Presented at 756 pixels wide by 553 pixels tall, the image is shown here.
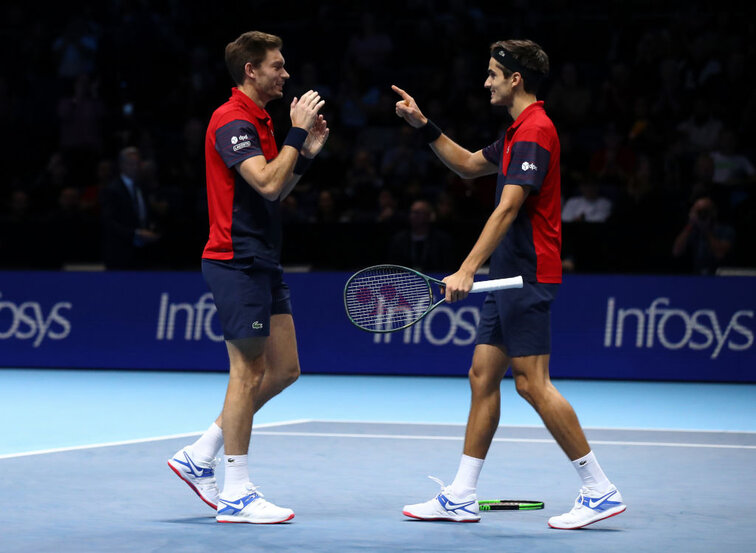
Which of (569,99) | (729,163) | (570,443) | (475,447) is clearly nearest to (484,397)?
(475,447)

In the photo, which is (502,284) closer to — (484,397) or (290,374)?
(484,397)

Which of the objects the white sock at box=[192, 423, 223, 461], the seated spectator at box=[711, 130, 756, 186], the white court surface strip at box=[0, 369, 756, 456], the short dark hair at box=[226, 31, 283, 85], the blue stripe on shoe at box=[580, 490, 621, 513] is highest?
the seated spectator at box=[711, 130, 756, 186]

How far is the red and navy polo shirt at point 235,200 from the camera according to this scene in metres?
5.73

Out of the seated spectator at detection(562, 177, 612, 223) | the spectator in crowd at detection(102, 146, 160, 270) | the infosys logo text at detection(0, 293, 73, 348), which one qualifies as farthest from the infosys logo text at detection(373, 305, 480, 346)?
the infosys logo text at detection(0, 293, 73, 348)

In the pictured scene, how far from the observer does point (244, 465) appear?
5.71m

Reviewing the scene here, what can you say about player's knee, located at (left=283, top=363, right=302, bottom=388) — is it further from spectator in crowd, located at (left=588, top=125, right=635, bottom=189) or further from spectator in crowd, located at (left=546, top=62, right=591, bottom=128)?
spectator in crowd, located at (left=546, top=62, right=591, bottom=128)

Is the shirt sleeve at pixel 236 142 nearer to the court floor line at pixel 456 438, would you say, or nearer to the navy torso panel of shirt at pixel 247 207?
the navy torso panel of shirt at pixel 247 207

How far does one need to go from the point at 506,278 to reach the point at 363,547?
137cm

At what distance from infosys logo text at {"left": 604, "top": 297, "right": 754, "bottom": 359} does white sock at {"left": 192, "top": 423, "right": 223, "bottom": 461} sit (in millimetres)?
6635

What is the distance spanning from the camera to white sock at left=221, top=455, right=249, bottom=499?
224 inches

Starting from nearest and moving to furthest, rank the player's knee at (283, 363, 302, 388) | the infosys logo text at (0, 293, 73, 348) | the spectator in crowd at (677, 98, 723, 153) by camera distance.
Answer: the player's knee at (283, 363, 302, 388)
the infosys logo text at (0, 293, 73, 348)
the spectator in crowd at (677, 98, 723, 153)

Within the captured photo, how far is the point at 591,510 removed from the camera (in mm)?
5637

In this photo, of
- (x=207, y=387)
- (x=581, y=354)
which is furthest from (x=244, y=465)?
(x=581, y=354)

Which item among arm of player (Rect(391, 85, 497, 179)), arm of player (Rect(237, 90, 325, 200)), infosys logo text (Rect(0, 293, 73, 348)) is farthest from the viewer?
infosys logo text (Rect(0, 293, 73, 348))
